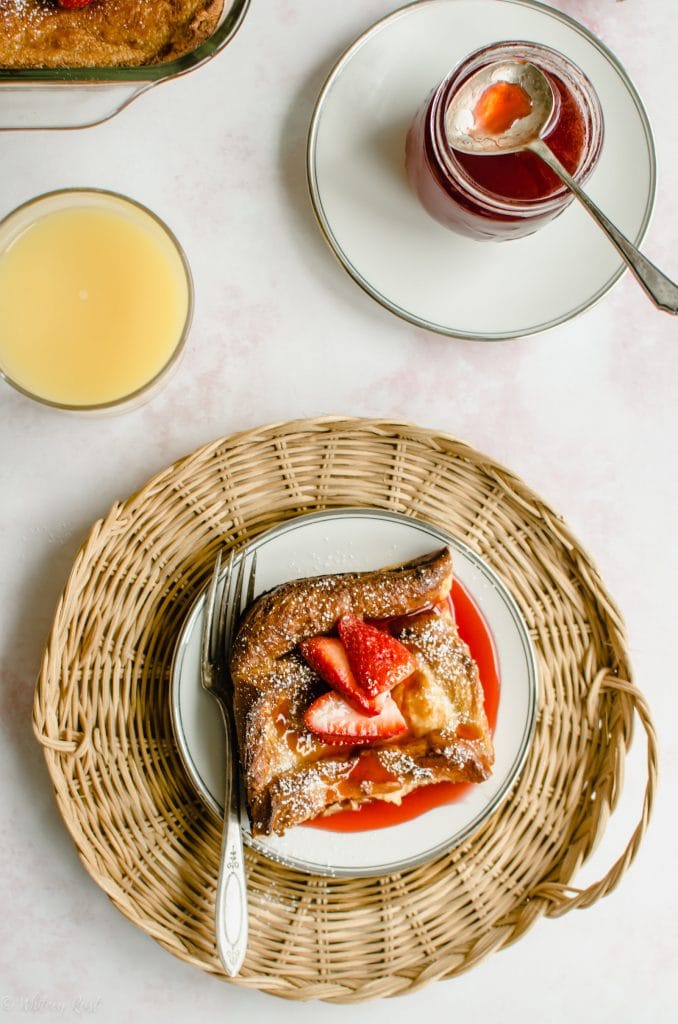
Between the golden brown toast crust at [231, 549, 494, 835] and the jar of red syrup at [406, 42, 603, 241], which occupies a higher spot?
the jar of red syrup at [406, 42, 603, 241]

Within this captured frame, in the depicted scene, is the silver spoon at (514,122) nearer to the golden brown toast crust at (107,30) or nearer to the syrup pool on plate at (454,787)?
the golden brown toast crust at (107,30)

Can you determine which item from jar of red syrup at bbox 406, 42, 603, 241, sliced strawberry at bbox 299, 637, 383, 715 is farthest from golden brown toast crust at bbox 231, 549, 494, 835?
jar of red syrup at bbox 406, 42, 603, 241

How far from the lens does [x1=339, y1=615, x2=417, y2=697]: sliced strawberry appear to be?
114cm

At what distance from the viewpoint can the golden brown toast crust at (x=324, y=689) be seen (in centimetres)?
116

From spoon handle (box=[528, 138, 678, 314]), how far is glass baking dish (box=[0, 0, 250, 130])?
1.28 feet

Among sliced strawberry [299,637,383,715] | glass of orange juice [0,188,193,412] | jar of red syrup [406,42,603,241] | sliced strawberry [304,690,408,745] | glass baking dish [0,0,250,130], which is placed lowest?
sliced strawberry [304,690,408,745]

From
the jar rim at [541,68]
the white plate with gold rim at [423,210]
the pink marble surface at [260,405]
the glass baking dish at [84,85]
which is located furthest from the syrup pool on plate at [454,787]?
the glass baking dish at [84,85]

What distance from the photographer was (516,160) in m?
1.18

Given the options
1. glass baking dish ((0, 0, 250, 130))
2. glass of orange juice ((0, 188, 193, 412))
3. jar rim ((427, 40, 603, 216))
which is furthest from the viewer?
glass of orange juice ((0, 188, 193, 412))

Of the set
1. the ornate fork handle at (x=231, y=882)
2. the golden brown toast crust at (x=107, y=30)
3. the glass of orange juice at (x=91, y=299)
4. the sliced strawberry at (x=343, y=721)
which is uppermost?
the golden brown toast crust at (x=107, y=30)

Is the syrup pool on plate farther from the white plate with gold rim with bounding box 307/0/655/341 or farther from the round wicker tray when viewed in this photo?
the white plate with gold rim with bounding box 307/0/655/341

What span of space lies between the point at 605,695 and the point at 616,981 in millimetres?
457

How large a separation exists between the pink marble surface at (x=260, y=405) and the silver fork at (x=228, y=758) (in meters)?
0.21

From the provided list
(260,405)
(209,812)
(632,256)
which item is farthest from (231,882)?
(632,256)
